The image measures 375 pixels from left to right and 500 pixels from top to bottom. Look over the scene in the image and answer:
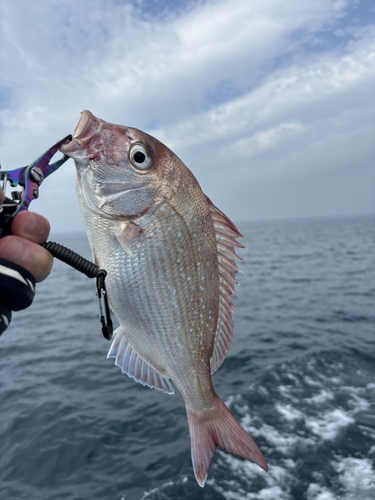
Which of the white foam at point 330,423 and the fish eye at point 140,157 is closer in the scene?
the fish eye at point 140,157

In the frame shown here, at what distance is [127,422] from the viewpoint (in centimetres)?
573

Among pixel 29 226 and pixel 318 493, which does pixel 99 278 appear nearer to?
pixel 29 226

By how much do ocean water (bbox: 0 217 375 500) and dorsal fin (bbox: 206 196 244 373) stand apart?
111 inches

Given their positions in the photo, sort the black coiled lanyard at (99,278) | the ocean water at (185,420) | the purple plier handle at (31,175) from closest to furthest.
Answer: the purple plier handle at (31,175), the black coiled lanyard at (99,278), the ocean water at (185,420)

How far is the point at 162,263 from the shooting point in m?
2.11

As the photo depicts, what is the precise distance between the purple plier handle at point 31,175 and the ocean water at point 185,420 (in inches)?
157

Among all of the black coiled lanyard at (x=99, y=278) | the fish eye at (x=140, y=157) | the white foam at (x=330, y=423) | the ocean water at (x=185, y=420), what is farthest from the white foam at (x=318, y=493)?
the fish eye at (x=140, y=157)

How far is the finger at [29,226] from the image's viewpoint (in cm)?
151

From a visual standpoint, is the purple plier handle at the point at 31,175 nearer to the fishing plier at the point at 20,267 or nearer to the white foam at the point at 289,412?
the fishing plier at the point at 20,267

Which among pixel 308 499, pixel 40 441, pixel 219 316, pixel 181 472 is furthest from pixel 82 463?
pixel 219 316

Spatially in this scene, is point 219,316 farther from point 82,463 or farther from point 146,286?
point 82,463

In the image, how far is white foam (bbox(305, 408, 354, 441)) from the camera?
5.15m

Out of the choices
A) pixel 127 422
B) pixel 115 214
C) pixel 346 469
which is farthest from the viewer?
pixel 127 422

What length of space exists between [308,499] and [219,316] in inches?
123
